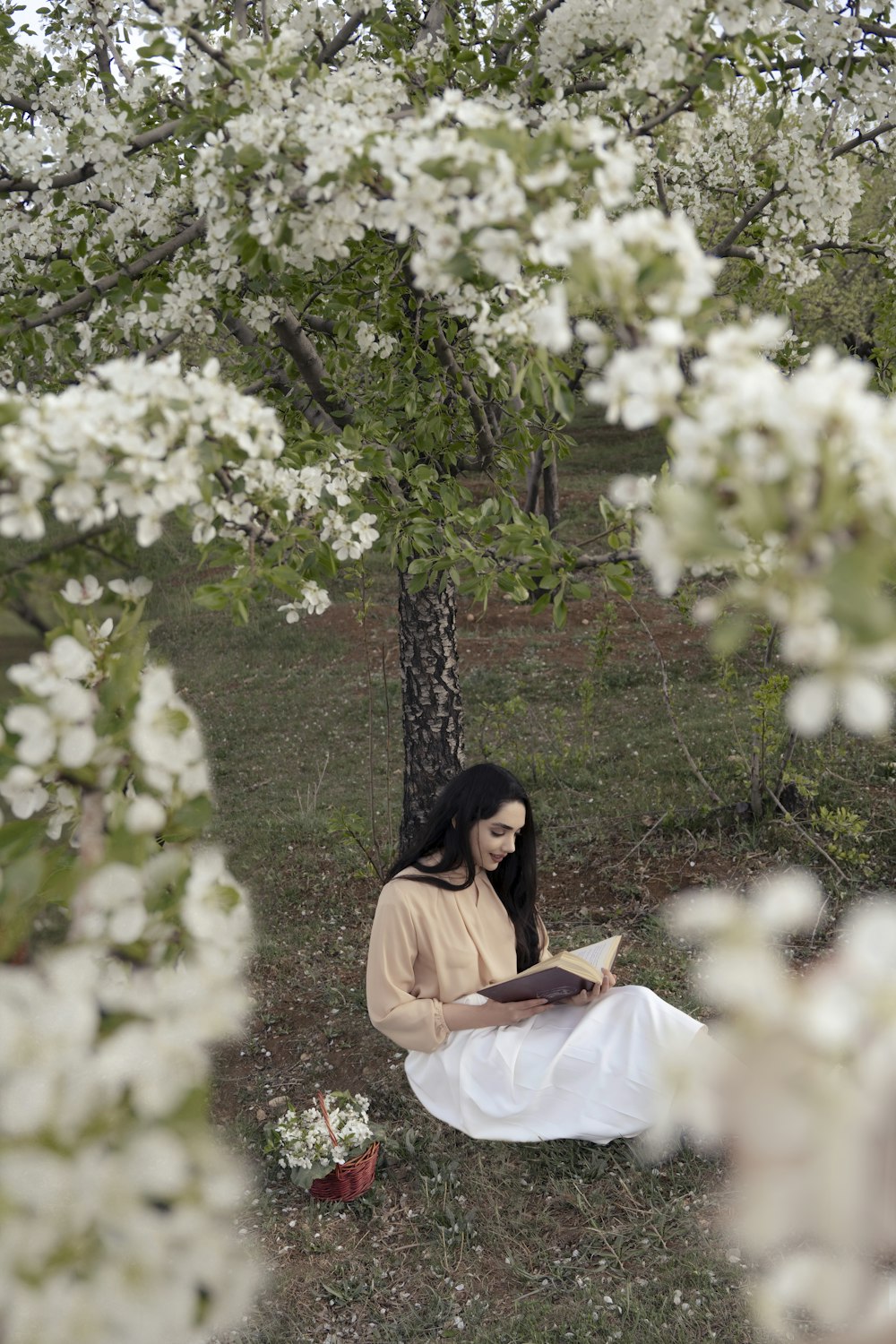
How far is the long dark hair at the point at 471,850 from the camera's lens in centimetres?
344

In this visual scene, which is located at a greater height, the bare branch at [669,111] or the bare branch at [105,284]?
the bare branch at [669,111]

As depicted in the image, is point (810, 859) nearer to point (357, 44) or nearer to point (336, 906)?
point (336, 906)

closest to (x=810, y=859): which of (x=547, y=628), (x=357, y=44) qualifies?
(x=357, y=44)

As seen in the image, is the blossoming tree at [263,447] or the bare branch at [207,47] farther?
the bare branch at [207,47]

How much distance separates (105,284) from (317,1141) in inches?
101

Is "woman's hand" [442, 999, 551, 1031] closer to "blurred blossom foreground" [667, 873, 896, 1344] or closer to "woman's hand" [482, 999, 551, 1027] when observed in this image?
"woman's hand" [482, 999, 551, 1027]

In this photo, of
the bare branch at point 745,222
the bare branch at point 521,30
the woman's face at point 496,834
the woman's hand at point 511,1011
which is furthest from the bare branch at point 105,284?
the woman's hand at point 511,1011

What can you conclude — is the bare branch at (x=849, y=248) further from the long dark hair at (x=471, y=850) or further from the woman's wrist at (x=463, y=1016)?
the woman's wrist at (x=463, y=1016)

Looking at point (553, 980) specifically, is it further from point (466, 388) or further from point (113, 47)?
point (113, 47)

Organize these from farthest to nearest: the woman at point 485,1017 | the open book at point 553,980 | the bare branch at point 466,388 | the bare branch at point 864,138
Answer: the bare branch at point 466,388
the woman at point 485,1017
the bare branch at point 864,138
the open book at point 553,980

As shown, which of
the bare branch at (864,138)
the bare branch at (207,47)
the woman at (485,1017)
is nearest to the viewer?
the bare branch at (207,47)

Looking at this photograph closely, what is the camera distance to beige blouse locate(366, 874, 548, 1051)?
11.1 feet

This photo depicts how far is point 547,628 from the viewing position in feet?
37.2

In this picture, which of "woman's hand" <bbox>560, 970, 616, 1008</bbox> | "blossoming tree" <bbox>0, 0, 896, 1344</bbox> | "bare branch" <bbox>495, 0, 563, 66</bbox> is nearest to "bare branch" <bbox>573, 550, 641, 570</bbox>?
"blossoming tree" <bbox>0, 0, 896, 1344</bbox>
